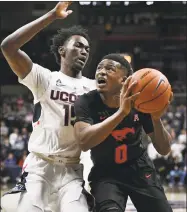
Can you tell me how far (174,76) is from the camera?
931 inches

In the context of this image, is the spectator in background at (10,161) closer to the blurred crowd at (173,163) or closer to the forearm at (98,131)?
the blurred crowd at (173,163)

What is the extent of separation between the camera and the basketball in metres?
3.26

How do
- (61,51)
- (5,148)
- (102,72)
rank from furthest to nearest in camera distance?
(5,148)
(61,51)
(102,72)

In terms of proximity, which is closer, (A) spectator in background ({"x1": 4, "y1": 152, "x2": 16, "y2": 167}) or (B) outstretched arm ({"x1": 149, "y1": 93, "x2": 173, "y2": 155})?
(B) outstretched arm ({"x1": 149, "y1": 93, "x2": 173, "y2": 155})

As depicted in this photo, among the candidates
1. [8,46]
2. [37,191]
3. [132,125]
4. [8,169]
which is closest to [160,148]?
[132,125]

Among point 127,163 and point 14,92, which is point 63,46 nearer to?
point 127,163

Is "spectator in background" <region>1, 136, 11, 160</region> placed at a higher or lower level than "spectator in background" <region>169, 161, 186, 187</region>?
higher

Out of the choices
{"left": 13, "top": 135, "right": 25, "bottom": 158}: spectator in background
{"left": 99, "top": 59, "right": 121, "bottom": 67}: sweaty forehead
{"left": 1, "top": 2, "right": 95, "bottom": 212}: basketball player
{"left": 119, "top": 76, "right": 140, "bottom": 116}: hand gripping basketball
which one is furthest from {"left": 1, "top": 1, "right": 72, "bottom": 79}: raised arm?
{"left": 13, "top": 135, "right": 25, "bottom": 158}: spectator in background

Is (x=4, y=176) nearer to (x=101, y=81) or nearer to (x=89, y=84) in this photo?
(x=89, y=84)

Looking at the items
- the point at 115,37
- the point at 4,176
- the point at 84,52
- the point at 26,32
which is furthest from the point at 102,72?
the point at 115,37

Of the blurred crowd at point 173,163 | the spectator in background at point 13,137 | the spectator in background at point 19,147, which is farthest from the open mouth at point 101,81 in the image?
the spectator in background at point 13,137

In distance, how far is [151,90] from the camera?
3.30m

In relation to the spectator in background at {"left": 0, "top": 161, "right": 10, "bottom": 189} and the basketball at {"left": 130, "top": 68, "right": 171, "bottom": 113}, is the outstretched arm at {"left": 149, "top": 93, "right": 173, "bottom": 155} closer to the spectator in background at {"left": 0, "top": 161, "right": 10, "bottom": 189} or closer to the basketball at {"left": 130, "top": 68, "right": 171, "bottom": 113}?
the basketball at {"left": 130, "top": 68, "right": 171, "bottom": 113}

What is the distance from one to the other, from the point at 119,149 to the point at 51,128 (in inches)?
22.8
